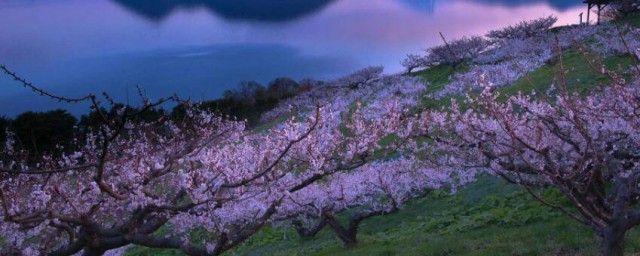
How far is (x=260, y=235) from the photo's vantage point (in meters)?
18.3

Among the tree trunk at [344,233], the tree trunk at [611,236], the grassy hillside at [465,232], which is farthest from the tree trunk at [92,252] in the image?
the tree trunk at [344,233]

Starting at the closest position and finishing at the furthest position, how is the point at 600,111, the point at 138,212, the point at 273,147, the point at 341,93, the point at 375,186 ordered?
the point at 138,212 → the point at 600,111 → the point at 273,147 → the point at 375,186 → the point at 341,93

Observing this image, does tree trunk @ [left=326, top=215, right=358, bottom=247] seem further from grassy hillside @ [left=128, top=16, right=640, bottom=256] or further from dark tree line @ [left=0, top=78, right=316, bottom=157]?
dark tree line @ [left=0, top=78, right=316, bottom=157]

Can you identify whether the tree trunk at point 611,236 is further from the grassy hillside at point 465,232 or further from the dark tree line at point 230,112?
the dark tree line at point 230,112

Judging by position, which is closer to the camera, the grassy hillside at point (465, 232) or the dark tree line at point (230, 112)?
the grassy hillside at point (465, 232)

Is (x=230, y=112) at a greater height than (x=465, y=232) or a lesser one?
greater

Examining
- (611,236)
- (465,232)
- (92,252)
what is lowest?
(465,232)

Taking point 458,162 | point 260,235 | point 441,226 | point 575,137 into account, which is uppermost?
point 575,137

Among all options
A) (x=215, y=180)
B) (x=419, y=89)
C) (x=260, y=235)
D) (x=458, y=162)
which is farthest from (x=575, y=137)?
(x=419, y=89)

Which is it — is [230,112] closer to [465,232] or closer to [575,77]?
[575,77]

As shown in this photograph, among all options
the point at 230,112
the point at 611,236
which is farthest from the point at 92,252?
the point at 230,112

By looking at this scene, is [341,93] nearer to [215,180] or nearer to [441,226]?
[441,226]

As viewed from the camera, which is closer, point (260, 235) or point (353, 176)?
point (353, 176)

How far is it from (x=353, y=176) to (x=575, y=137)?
7.94 metres
